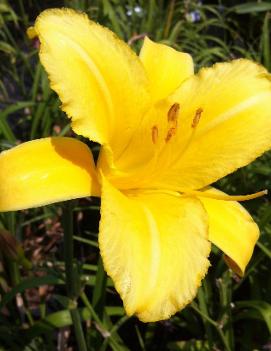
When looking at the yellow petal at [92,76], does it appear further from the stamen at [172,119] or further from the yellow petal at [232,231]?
the yellow petal at [232,231]

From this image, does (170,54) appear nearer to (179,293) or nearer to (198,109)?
(198,109)

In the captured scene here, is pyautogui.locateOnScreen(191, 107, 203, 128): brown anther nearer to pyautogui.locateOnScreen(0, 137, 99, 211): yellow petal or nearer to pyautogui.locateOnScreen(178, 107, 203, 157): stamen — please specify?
pyautogui.locateOnScreen(178, 107, 203, 157): stamen

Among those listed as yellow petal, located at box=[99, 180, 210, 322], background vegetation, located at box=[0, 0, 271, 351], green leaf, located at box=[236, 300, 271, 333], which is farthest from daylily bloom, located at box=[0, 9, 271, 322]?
green leaf, located at box=[236, 300, 271, 333]

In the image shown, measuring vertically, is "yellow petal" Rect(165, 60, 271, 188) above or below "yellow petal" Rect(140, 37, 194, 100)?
below

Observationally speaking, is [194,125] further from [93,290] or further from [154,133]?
[93,290]

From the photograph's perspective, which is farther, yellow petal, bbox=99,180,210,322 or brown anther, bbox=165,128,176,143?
brown anther, bbox=165,128,176,143

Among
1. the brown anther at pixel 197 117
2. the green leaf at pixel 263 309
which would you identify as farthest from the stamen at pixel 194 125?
the green leaf at pixel 263 309

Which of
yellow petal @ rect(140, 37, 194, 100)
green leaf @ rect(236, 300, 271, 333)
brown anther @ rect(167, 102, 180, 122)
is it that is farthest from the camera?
green leaf @ rect(236, 300, 271, 333)
